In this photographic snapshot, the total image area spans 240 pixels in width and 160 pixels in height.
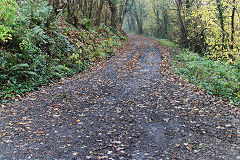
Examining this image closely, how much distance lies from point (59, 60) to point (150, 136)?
727 cm

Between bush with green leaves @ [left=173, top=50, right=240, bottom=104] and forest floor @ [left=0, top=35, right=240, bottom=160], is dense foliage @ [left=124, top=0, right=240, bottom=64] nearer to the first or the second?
bush with green leaves @ [left=173, top=50, right=240, bottom=104]

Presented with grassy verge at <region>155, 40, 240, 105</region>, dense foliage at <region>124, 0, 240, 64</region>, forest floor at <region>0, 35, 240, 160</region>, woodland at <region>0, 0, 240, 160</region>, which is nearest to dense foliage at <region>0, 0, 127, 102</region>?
woodland at <region>0, 0, 240, 160</region>

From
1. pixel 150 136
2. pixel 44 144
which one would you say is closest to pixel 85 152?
pixel 44 144

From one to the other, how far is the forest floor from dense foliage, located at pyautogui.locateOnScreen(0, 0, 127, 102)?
0.82 m

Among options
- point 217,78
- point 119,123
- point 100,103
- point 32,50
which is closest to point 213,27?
point 217,78

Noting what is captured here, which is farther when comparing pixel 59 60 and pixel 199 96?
pixel 59 60

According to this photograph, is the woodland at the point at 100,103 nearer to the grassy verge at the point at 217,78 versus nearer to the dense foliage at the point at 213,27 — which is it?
the grassy verge at the point at 217,78

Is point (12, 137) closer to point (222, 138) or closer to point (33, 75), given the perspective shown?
point (33, 75)

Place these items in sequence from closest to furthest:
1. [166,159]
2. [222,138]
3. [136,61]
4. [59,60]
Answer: [166,159] < [222,138] < [59,60] < [136,61]

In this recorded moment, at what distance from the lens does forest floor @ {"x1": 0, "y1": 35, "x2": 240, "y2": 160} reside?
4719mm

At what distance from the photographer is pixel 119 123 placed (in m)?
6.27

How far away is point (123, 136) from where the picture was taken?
5.49 m

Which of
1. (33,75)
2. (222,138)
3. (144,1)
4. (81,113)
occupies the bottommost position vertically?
(222,138)

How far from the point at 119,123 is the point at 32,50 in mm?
5569
